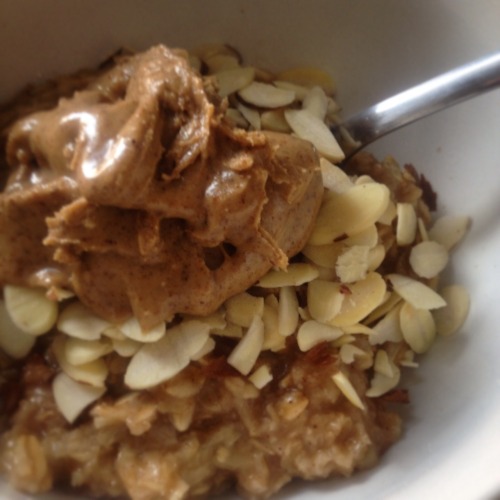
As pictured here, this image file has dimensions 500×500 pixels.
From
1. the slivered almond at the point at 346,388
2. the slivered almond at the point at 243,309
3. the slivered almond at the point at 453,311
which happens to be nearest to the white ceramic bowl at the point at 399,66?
the slivered almond at the point at 453,311

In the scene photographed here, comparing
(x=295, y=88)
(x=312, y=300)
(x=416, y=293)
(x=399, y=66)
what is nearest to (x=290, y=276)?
(x=312, y=300)

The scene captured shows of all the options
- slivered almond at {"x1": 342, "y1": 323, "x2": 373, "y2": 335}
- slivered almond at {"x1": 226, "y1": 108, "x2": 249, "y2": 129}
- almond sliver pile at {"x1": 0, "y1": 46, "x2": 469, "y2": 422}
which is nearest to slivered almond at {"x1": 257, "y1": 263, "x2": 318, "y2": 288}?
almond sliver pile at {"x1": 0, "y1": 46, "x2": 469, "y2": 422}

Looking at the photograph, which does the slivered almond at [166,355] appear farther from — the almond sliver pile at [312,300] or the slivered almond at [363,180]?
the slivered almond at [363,180]

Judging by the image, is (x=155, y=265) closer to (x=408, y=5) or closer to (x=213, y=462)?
(x=213, y=462)

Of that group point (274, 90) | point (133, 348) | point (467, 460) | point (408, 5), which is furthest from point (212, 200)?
point (408, 5)

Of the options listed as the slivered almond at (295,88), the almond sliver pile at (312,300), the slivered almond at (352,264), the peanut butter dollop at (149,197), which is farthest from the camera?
the slivered almond at (295,88)

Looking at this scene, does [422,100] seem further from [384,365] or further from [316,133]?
[384,365]

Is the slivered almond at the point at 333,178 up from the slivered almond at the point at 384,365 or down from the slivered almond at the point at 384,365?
up
